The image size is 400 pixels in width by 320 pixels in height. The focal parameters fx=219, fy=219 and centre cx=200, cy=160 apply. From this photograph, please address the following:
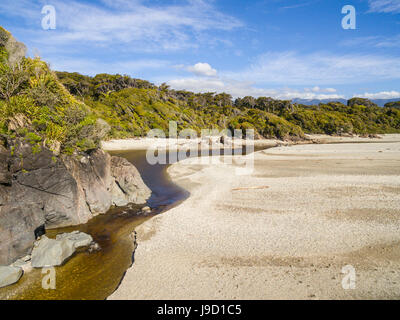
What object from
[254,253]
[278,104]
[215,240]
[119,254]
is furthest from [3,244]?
[278,104]

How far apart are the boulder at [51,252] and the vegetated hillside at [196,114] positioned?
183ft

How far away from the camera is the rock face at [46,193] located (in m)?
11.1

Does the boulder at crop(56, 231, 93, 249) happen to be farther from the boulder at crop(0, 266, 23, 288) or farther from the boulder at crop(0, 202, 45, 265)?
the boulder at crop(0, 266, 23, 288)

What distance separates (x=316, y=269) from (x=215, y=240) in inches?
206

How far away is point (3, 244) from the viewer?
10.4 meters

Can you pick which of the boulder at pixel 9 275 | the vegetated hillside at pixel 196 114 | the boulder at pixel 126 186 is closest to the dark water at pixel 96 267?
the boulder at pixel 9 275

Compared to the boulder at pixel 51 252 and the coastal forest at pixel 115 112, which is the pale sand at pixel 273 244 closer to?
the boulder at pixel 51 252

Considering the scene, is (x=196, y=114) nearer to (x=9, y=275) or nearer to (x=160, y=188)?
(x=160, y=188)

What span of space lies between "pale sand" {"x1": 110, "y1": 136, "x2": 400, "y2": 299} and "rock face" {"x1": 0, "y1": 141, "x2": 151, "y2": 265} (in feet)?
16.8

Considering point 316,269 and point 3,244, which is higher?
point 3,244

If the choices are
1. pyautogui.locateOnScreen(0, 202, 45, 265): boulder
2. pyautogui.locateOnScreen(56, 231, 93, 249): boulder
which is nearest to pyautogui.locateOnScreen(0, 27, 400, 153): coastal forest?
pyautogui.locateOnScreen(0, 202, 45, 265): boulder

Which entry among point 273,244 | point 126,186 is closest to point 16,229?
point 126,186

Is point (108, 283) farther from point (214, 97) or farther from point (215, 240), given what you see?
point (214, 97)
